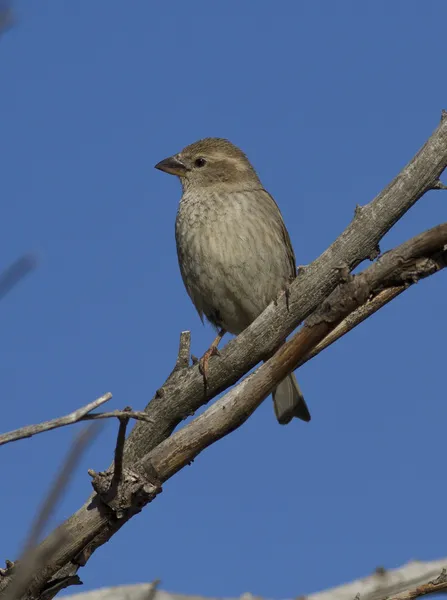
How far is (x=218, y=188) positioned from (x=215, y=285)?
881mm

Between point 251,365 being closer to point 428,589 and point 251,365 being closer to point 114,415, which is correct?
point 428,589

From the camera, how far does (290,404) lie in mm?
6465

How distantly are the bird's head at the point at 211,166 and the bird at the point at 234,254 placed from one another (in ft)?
0.05

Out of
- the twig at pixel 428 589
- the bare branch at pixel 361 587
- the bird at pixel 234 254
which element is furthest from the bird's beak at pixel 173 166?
the twig at pixel 428 589

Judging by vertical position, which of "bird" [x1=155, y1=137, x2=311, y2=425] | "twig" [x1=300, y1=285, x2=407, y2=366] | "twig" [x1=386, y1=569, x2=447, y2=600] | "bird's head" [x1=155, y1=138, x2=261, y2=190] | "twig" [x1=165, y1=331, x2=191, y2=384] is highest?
"bird's head" [x1=155, y1=138, x2=261, y2=190]

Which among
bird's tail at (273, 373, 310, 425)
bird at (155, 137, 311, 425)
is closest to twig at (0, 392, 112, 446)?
bird at (155, 137, 311, 425)

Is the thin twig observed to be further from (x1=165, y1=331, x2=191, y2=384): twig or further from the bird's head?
the bird's head

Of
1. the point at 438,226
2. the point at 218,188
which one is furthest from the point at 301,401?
the point at 438,226

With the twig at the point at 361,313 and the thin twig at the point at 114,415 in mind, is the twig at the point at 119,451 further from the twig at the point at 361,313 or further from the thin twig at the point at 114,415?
the twig at the point at 361,313

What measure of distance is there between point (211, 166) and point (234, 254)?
1.16 m

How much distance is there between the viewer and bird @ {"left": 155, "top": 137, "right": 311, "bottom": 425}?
20.4 ft

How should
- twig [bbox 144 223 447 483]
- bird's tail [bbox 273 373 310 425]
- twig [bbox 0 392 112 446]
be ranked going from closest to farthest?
twig [bbox 0 392 112 446] < twig [bbox 144 223 447 483] < bird's tail [bbox 273 373 310 425]

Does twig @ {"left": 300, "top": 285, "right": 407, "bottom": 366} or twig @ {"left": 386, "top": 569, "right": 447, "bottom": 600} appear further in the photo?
twig @ {"left": 300, "top": 285, "right": 407, "bottom": 366}

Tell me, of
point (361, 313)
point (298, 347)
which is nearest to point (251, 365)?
point (361, 313)
